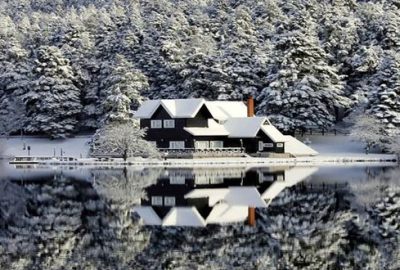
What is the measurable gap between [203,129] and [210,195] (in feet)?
112

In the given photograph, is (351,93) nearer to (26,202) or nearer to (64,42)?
(64,42)

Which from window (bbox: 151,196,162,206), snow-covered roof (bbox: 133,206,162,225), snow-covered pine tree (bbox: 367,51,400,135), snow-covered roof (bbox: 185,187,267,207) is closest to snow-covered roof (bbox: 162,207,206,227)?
snow-covered roof (bbox: 133,206,162,225)

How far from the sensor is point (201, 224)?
21203mm

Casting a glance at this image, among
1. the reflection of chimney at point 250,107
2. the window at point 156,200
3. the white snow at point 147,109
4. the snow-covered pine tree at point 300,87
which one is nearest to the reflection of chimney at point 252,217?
the window at point 156,200

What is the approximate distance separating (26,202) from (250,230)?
11301 mm

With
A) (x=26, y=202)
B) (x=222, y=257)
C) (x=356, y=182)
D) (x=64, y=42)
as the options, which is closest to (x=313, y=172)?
(x=356, y=182)

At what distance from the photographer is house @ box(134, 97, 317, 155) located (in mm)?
63188

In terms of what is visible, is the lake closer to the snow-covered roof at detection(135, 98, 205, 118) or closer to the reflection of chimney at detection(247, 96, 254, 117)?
the snow-covered roof at detection(135, 98, 205, 118)

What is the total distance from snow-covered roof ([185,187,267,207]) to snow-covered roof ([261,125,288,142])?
29.7 meters

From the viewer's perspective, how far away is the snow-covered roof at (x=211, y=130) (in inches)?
2477

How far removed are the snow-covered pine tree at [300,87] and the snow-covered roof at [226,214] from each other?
41977 millimetres

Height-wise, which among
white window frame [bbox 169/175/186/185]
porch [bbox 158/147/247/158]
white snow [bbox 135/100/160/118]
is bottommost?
white window frame [bbox 169/175/186/185]

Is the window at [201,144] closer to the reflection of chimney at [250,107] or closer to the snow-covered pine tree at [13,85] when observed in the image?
the reflection of chimney at [250,107]

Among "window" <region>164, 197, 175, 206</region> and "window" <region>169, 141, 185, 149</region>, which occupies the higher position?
"window" <region>169, 141, 185, 149</region>
